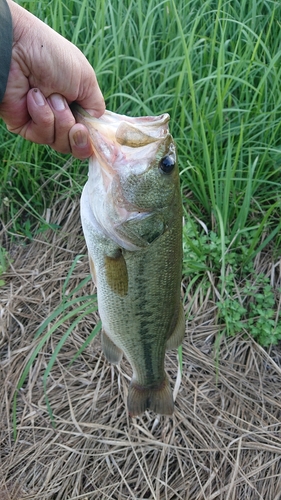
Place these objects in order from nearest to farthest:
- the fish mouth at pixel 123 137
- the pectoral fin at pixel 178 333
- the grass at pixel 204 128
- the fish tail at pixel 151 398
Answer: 1. the fish mouth at pixel 123 137
2. the pectoral fin at pixel 178 333
3. the fish tail at pixel 151 398
4. the grass at pixel 204 128

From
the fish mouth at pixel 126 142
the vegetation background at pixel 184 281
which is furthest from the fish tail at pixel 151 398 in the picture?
the fish mouth at pixel 126 142

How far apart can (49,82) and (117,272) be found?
0.69 m

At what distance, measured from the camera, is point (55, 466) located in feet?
7.93

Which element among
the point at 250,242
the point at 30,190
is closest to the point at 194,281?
the point at 250,242

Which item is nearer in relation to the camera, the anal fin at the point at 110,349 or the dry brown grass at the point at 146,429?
the anal fin at the point at 110,349

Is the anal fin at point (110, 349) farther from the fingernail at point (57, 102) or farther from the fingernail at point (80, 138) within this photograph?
the fingernail at point (57, 102)

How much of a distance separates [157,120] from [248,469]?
1817 mm

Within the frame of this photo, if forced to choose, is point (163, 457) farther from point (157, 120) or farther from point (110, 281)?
point (157, 120)

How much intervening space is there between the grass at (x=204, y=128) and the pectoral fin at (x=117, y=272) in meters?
0.86

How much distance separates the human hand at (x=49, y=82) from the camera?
1.56 metres

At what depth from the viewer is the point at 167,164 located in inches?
57.9

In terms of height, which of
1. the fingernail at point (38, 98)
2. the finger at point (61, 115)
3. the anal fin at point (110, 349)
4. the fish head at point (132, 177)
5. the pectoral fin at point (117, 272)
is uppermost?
the fingernail at point (38, 98)

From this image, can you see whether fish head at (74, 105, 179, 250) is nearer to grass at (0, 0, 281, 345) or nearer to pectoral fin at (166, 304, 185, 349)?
pectoral fin at (166, 304, 185, 349)

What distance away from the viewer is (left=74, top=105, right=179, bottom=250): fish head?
57.4 inches
